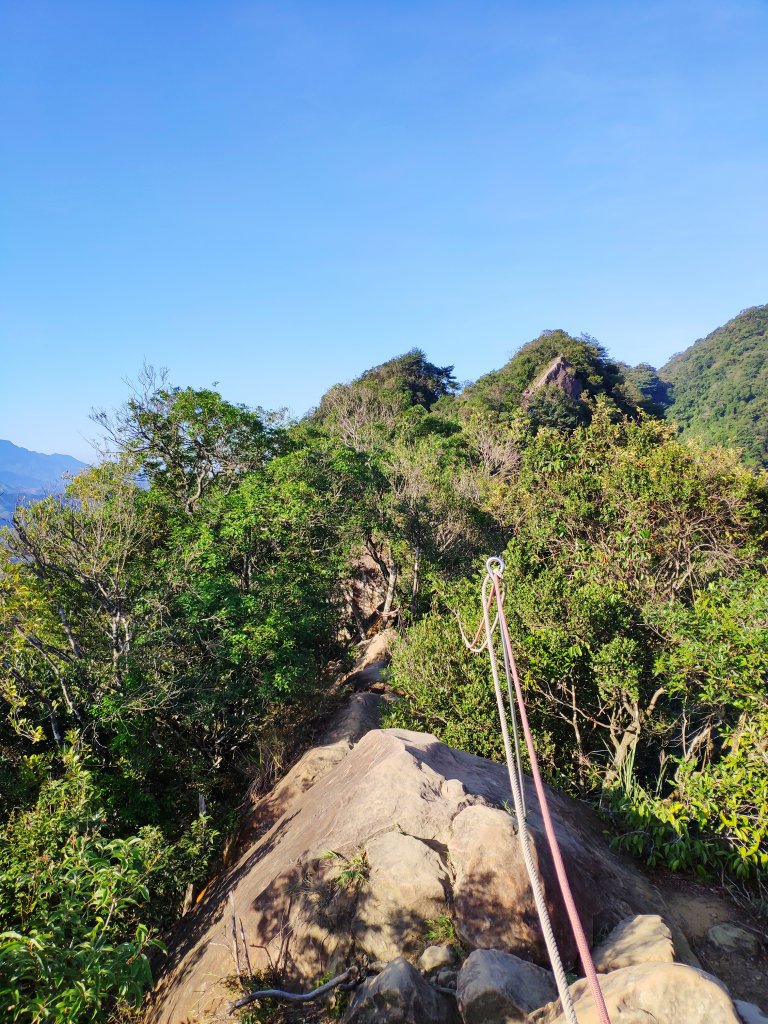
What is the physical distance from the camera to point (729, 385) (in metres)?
84.8

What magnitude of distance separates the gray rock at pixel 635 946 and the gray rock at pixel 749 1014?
113cm

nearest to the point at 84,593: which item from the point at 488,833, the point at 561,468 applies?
the point at 488,833

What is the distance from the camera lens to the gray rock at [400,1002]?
4.09m

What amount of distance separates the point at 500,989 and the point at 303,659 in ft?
28.8

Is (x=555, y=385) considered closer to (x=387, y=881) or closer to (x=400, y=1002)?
(x=387, y=881)

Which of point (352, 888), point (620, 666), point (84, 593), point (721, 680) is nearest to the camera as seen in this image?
point (352, 888)

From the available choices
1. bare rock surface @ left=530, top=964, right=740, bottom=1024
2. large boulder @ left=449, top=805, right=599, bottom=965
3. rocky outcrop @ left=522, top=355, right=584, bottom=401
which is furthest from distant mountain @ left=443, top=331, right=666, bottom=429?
bare rock surface @ left=530, top=964, right=740, bottom=1024

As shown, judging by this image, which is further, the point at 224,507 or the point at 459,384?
the point at 459,384

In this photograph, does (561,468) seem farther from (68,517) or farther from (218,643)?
(68,517)

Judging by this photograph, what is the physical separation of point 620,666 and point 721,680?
1.98m

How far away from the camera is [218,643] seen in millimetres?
11672

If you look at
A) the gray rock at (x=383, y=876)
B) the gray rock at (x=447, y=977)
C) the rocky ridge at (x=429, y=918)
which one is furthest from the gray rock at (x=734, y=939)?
the gray rock at (x=447, y=977)

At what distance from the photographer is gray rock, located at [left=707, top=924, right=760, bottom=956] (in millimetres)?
6719

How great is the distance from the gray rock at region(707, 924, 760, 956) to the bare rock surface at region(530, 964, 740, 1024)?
15.8 feet
